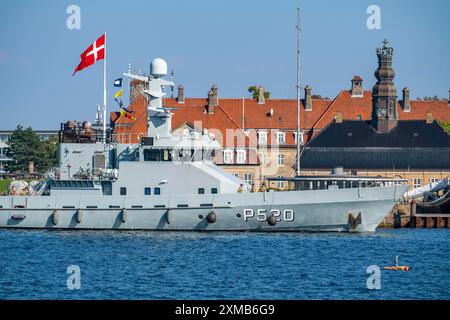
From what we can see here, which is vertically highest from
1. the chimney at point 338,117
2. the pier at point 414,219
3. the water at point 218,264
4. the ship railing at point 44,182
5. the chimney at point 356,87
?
the chimney at point 356,87

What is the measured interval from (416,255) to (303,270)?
330 inches

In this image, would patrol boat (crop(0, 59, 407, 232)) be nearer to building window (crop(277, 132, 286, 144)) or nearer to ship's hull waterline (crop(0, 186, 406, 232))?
ship's hull waterline (crop(0, 186, 406, 232))

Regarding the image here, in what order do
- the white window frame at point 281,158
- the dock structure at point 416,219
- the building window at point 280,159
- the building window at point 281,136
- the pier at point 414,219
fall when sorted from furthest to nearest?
the building window at point 281,136, the white window frame at point 281,158, the building window at point 280,159, the dock structure at point 416,219, the pier at point 414,219

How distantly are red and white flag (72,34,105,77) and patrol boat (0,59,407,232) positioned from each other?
6.79 ft

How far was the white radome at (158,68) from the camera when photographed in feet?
214

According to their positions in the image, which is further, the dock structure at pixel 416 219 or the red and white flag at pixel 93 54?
the dock structure at pixel 416 219

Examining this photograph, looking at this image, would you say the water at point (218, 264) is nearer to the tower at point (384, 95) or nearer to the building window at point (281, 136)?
the tower at point (384, 95)

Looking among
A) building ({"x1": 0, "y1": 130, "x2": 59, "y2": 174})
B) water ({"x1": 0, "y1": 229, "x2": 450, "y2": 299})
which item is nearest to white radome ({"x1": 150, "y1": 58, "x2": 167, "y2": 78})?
water ({"x1": 0, "y1": 229, "x2": 450, "y2": 299})

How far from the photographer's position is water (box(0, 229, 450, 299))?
4691 centimetres

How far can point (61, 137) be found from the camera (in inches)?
2648

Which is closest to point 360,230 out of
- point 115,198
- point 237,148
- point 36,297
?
point 115,198

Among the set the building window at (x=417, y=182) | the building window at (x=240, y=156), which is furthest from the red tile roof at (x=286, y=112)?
the building window at (x=417, y=182)

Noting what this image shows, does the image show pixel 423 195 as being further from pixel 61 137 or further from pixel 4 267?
pixel 4 267

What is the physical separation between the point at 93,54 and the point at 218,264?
16.5 metres
